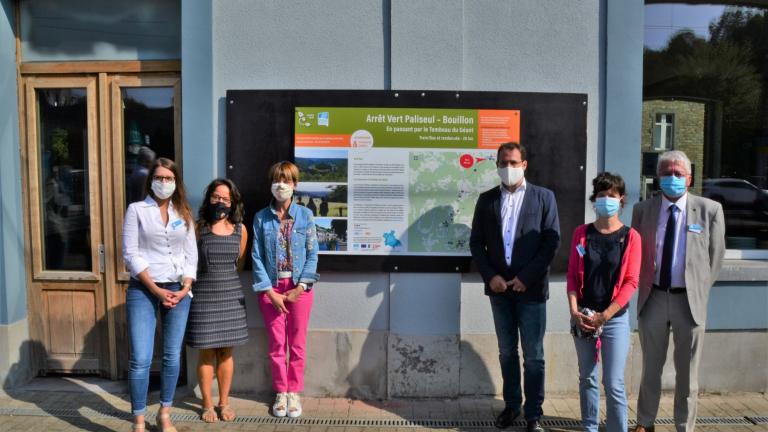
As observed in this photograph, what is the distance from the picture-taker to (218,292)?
4.26 m

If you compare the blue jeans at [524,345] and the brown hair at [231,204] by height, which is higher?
the brown hair at [231,204]

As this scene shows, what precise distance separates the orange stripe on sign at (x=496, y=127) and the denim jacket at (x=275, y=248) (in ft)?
4.90

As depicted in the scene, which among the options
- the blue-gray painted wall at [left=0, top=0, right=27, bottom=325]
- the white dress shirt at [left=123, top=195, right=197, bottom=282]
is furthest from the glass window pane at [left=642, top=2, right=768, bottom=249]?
the blue-gray painted wall at [left=0, top=0, right=27, bottom=325]

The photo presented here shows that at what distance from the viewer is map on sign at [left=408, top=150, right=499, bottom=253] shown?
461cm

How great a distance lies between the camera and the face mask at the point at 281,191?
13.9 feet

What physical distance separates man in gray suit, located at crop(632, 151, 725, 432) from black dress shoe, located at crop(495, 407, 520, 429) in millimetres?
988

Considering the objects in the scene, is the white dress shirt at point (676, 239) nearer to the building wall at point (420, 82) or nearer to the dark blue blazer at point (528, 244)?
the dark blue blazer at point (528, 244)

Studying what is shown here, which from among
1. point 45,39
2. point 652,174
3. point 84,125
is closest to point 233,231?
point 84,125

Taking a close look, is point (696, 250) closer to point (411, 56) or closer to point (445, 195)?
point (445, 195)

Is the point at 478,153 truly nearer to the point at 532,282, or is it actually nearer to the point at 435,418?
the point at 532,282

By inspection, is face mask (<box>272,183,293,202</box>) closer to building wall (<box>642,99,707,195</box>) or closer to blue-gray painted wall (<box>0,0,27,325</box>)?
blue-gray painted wall (<box>0,0,27,325</box>)

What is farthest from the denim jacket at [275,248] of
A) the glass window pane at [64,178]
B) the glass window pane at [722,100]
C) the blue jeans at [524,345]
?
the glass window pane at [722,100]

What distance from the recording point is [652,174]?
16.2 ft

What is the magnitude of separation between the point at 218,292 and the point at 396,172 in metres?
1.61
